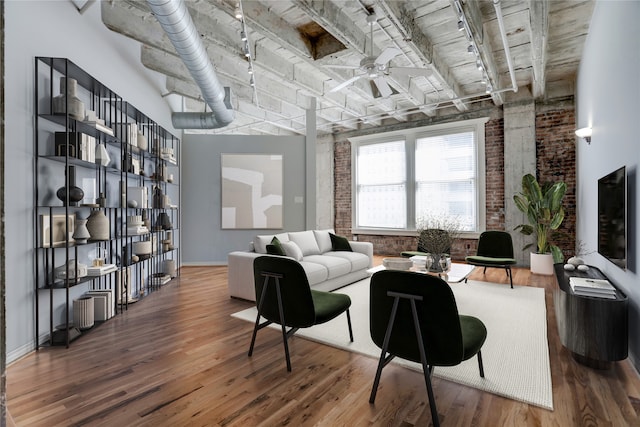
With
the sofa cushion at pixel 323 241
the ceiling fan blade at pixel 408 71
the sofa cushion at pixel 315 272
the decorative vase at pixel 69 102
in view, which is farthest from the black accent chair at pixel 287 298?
the ceiling fan blade at pixel 408 71

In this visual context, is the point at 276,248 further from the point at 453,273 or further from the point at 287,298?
the point at 453,273

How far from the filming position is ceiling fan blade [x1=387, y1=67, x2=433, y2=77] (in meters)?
3.94

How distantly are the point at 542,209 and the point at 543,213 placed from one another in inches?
2.8

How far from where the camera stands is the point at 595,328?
2309mm

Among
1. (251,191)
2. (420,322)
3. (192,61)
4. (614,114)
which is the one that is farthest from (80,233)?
(614,114)

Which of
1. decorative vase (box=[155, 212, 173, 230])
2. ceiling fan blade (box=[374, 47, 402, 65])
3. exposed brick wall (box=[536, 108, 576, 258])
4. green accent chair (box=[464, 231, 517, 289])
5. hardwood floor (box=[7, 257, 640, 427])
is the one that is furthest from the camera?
exposed brick wall (box=[536, 108, 576, 258])

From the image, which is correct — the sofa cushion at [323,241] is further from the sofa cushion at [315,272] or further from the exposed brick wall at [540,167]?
the exposed brick wall at [540,167]

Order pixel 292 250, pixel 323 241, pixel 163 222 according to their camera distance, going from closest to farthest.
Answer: pixel 292 250 < pixel 163 222 < pixel 323 241

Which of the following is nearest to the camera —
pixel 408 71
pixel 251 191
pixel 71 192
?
pixel 71 192

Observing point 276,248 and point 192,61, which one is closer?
point 192,61

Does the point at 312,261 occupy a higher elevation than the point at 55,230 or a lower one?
lower

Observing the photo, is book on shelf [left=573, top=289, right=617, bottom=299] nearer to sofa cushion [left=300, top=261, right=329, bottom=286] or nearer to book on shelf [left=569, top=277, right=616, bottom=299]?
book on shelf [left=569, top=277, right=616, bottom=299]

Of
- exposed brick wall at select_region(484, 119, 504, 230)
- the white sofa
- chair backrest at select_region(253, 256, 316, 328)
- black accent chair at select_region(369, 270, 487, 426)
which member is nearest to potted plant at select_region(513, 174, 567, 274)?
exposed brick wall at select_region(484, 119, 504, 230)

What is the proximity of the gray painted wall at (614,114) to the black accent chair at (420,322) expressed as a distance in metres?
1.52
